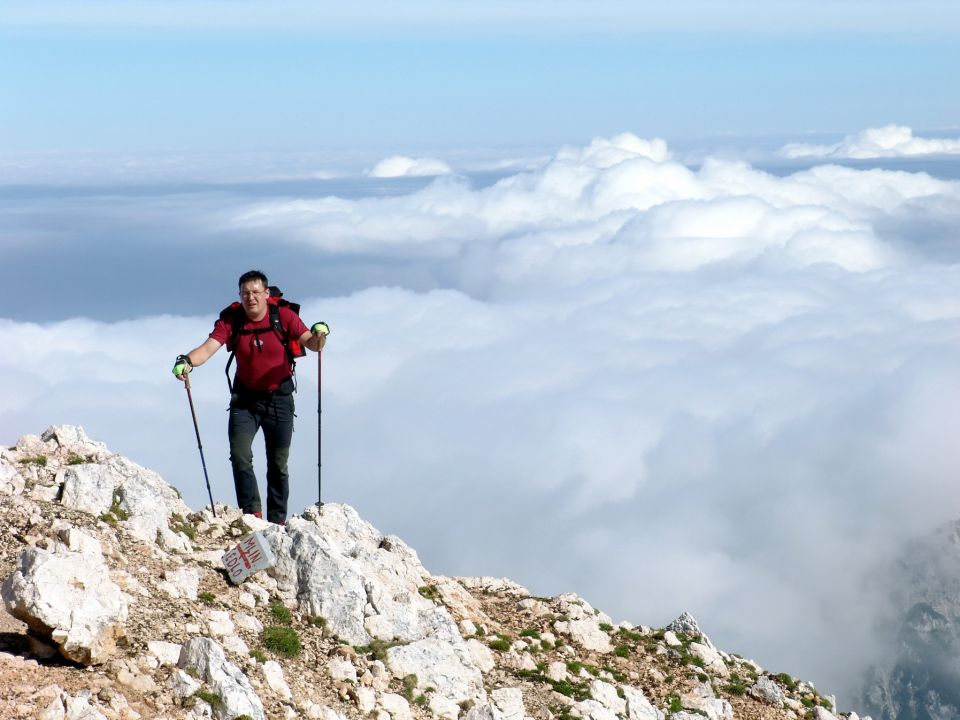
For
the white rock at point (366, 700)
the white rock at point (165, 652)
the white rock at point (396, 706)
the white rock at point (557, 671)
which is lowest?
the white rock at point (557, 671)

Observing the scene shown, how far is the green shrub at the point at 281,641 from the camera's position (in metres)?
11.4

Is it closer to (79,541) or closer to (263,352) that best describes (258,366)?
(263,352)

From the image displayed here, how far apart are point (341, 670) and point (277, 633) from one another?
2.83 ft

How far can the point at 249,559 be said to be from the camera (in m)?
12.7

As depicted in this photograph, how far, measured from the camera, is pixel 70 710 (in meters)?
8.88

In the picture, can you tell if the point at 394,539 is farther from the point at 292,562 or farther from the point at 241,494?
the point at 292,562

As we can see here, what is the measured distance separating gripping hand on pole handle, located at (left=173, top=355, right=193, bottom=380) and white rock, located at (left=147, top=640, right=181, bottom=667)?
4828 mm

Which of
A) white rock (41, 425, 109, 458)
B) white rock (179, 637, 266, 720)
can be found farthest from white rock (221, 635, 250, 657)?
white rock (41, 425, 109, 458)

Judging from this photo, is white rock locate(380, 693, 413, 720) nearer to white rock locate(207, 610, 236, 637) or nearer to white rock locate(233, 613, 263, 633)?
white rock locate(233, 613, 263, 633)

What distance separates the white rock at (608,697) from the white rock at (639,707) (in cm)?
10

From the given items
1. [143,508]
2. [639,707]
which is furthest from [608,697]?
[143,508]

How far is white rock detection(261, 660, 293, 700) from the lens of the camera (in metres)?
10.6

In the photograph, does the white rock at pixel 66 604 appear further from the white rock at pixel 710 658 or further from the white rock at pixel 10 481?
the white rock at pixel 710 658

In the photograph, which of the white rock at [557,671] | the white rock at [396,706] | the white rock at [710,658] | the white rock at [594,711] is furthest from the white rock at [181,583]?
the white rock at [710,658]
